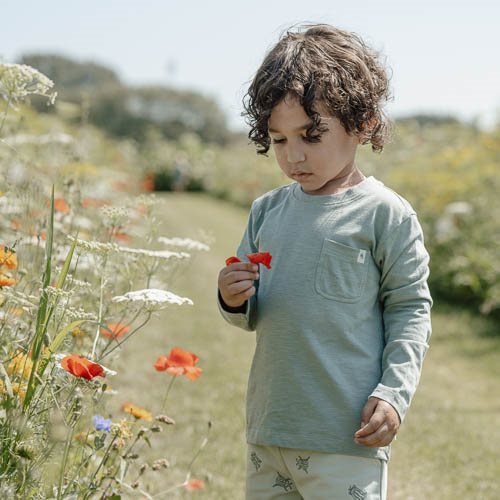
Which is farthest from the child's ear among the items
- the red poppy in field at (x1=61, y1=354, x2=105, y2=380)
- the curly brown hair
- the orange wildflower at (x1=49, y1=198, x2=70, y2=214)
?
the orange wildflower at (x1=49, y1=198, x2=70, y2=214)

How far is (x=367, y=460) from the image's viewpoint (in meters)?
1.77

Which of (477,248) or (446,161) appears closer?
(477,248)

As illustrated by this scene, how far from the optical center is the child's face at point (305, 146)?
1.80m

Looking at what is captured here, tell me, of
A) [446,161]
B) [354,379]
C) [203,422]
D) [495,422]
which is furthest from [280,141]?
[446,161]

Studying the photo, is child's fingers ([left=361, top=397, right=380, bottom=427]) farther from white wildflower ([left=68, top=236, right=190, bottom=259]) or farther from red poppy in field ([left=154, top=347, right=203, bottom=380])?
white wildflower ([left=68, top=236, right=190, bottom=259])

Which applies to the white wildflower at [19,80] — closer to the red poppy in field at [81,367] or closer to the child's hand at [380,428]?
the red poppy in field at [81,367]

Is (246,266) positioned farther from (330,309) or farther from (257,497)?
(257,497)

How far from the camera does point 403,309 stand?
1.81m

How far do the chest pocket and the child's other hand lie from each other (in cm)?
A: 15

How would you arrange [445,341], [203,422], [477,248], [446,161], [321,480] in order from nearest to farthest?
[321,480]
[203,422]
[445,341]
[477,248]
[446,161]

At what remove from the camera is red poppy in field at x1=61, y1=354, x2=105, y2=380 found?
1.67 metres

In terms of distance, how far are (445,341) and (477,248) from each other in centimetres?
140

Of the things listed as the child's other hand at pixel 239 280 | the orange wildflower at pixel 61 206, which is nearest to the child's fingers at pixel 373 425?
the child's other hand at pixel 239 280

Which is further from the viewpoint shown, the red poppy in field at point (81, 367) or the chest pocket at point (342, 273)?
the chest pocket at point (342, 273)
